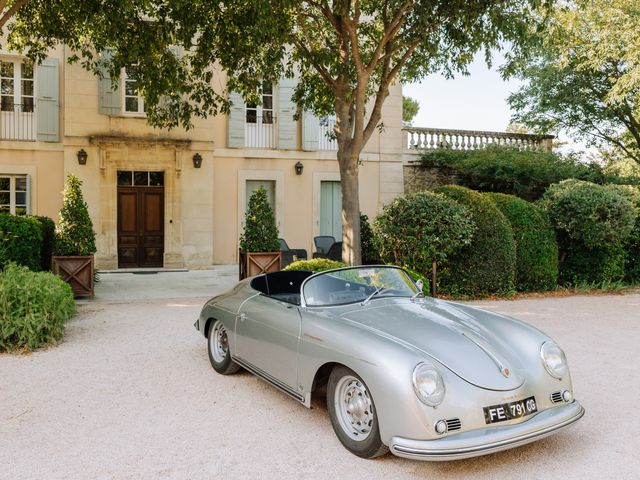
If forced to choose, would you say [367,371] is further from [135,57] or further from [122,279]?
[122,279]

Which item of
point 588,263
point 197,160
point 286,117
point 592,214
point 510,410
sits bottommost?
point 510,410

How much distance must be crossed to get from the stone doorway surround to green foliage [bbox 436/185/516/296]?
27.6 feet

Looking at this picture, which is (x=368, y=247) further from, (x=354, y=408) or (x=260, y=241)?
(x=354, y=408)

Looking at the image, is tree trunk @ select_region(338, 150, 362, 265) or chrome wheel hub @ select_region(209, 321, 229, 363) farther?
tree trunk @ select_region(338, 150, 362, 265)

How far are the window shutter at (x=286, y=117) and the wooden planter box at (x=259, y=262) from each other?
664 centimetres

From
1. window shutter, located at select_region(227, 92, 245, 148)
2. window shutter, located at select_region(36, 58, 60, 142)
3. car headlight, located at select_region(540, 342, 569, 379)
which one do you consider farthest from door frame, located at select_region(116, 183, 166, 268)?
car headlight, located at select_region(540, 342, 569, 379)

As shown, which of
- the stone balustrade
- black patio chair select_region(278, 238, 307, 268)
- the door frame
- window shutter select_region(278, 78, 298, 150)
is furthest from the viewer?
the stone balustrade

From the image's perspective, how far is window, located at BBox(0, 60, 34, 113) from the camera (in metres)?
15.1

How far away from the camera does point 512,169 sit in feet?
53.9

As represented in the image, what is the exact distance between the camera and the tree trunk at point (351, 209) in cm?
1034

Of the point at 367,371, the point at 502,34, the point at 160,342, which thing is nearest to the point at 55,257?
the point at 160,342

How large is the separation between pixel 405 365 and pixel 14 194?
15.2m

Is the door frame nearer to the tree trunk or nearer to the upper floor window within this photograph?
the upper floor window

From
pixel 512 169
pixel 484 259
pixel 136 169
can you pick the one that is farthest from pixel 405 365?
pixel 512 169
